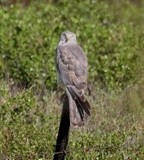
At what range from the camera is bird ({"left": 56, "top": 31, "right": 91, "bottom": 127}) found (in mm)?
7004

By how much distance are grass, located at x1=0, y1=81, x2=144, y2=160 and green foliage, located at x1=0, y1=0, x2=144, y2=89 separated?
0.80 m

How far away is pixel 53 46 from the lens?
39.4 ft

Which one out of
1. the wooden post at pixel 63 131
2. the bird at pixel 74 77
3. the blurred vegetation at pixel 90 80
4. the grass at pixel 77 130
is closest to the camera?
the bird at pixel 74 77

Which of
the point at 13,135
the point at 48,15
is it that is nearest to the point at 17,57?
the point at 48,15

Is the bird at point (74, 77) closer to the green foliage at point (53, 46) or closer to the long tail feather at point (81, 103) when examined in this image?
the long tail feather at point (81, 103)

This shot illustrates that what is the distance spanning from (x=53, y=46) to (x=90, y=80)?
2.53 ft

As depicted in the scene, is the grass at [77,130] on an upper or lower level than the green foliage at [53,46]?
lower

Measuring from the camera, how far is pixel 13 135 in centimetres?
838

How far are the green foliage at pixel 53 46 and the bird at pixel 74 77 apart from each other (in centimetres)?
373

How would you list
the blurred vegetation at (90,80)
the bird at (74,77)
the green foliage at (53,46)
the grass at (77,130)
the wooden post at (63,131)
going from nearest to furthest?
the bird at (74,77) < the wooden post at (63,131) < the grass at (77,130) < the blurred vegetation at (90,80) < the green foliage at (53,46)

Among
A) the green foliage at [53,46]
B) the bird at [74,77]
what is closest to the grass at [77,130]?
the bird at [74,77]

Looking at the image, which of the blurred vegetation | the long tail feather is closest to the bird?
the long tail feather

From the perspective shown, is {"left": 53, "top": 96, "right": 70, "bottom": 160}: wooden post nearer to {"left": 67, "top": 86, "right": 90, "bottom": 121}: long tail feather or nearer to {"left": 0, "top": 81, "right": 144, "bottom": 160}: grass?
{"left": 67, "top": 86, "right": 90, "bottom": 121}: long tail feather

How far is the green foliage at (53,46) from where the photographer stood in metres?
11.7
